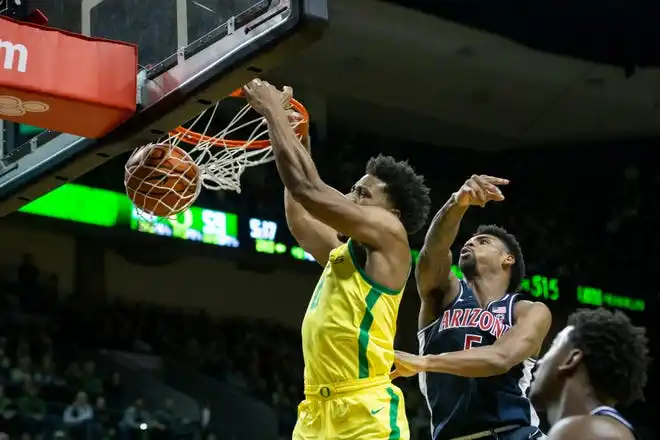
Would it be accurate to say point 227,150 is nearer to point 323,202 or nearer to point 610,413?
point 323,202

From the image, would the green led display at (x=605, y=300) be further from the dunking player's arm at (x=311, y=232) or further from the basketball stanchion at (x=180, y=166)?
the dunking player's arm at (x=311, y=232)

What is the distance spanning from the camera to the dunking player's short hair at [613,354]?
2744 mm

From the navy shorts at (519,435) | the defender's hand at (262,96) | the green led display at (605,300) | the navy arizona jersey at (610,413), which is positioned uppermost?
the green led display at (605,300)

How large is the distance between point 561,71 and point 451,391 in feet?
39.8

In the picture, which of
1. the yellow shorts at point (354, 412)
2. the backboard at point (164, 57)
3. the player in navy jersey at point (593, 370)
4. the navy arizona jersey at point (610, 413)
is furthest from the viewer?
the yellow shorts at point (354, 412)

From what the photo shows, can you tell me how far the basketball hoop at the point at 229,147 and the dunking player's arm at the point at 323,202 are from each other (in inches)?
22.4

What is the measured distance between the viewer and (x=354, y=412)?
145 inches

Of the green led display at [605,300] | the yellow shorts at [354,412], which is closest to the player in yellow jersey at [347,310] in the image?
the yellow shorts at [354,412]

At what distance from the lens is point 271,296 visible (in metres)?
14.6

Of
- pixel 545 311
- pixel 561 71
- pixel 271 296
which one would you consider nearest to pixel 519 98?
pixel 561 71

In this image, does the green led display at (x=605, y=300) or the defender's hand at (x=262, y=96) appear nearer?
the defender's hand at (x=262, y=96)

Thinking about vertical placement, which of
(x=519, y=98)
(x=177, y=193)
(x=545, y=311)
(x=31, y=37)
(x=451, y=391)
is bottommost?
(x=451, y=391)

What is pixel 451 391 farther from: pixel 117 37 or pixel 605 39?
pixel 605 39

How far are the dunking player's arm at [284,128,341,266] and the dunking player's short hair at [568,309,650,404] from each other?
5.76 feet
